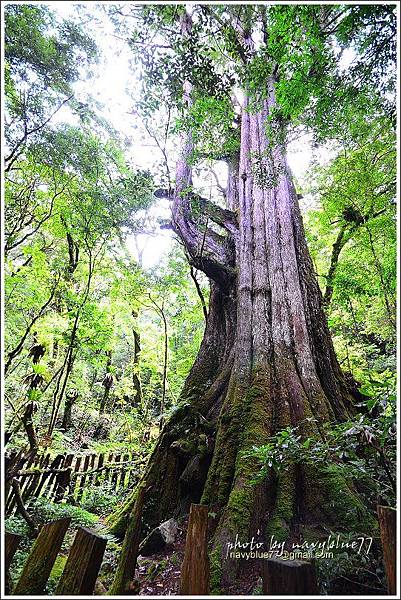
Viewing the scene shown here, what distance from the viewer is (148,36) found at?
11.4 ft

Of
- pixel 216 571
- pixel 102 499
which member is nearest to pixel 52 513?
pixel 102 499

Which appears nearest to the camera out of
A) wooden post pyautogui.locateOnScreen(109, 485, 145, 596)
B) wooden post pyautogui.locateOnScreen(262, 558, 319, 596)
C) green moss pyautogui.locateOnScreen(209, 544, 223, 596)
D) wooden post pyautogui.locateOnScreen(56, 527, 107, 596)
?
wooden post pyautogui.locateOnScreen(262, 558, 319, 596)

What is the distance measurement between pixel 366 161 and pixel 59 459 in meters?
7.43

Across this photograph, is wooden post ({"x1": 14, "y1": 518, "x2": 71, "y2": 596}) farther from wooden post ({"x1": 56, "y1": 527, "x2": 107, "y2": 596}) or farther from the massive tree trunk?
the massive tree trunk

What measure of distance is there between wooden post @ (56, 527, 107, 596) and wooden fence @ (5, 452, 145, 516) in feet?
8.74

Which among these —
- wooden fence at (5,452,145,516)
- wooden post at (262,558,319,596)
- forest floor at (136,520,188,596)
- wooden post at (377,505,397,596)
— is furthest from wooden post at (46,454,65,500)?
wooden post at (377,505,397,596)

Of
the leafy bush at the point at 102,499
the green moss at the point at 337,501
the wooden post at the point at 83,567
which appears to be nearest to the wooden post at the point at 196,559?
the wooden post at the point at 83,567

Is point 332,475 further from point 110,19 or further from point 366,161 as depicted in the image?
point 110,19

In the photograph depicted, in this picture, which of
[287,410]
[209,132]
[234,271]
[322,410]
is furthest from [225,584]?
[209,132]

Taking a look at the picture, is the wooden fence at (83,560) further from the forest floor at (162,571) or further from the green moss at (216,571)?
the forest floor at (162,571)

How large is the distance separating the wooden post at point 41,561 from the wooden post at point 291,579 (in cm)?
97

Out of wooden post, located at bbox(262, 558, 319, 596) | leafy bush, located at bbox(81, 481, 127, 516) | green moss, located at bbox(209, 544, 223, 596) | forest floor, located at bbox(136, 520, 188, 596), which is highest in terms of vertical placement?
wooden post, located at bbox(262, 558, 319, 596)

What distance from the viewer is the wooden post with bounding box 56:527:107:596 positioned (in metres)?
1.44

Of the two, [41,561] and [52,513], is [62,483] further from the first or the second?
[41,561]
